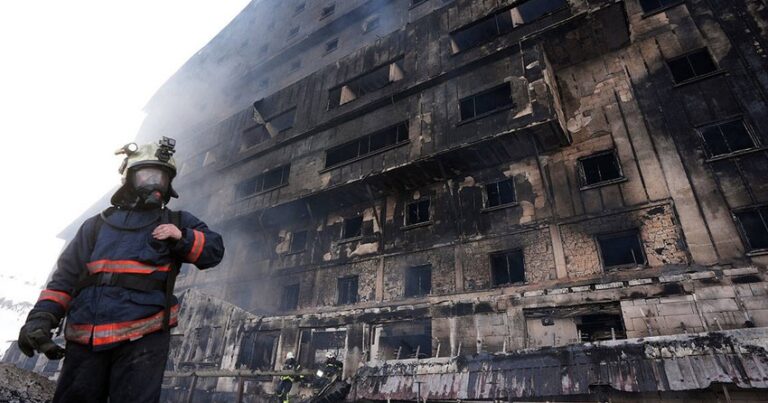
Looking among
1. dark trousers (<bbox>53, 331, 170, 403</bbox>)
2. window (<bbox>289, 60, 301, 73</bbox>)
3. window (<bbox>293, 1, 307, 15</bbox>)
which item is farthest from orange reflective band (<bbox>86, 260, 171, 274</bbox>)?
window (<bbox>293, 1, 307, 15</bbox>)

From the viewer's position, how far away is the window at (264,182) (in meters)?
20.4

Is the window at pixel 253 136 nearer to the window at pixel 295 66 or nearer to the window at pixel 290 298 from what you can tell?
→ the window at pixel 295 66

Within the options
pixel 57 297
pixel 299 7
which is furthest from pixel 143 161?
pixel 299 7

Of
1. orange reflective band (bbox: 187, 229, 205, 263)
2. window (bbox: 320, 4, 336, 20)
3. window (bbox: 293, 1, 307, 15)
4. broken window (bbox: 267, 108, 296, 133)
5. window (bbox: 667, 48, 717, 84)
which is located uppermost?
window (bbox: 293, 1, 307, 15)

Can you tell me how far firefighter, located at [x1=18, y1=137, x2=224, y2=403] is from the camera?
2.58 m

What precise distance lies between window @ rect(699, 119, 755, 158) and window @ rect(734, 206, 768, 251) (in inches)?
76.1

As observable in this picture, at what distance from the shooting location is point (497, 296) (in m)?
12.0

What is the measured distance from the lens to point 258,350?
53.5 ft

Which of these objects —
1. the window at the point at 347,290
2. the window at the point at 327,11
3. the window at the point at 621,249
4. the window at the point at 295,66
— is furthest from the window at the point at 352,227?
the window at the point at 327,11

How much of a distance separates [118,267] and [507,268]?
12.0 metres

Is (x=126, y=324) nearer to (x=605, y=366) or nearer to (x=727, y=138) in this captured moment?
(x=605, y=366)

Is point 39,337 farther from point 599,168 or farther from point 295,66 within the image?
point 295,66

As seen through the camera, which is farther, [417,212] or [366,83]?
[366,83]

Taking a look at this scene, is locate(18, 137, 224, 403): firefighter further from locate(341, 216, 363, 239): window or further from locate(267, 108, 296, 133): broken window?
locate(267, 108, 296, 133): broken window
